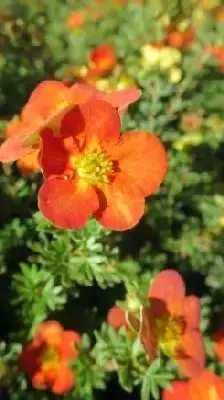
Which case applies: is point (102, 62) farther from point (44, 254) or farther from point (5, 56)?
point (44, 254)

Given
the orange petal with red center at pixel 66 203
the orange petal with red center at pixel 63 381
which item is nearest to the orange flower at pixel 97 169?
the orange petal with red center at pixel 66 203

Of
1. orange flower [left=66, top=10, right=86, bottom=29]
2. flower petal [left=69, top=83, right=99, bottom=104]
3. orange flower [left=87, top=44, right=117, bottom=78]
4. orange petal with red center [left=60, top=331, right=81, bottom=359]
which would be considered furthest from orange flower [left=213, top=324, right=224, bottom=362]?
orange flower [left=66, top=10, right=86, bottom=29]

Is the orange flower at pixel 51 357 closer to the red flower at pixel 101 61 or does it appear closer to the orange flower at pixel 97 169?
the orange flower at pixel 97 169

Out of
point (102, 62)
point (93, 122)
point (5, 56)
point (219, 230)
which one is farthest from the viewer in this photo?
point (5, 56)

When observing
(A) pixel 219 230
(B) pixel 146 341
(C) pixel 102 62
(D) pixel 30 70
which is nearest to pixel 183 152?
(A) pixel 219 230

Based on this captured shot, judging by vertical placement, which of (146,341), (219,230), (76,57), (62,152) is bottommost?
(219,230)

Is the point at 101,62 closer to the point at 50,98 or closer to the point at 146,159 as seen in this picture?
the point at 50,98
